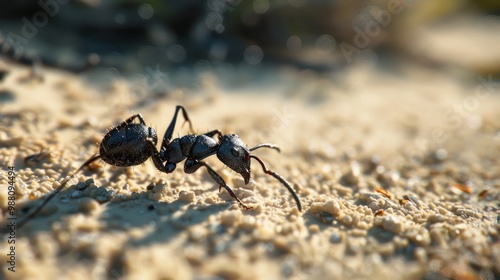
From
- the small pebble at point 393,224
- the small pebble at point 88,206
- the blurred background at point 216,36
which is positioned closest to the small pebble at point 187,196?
the small pebble at point 88,206

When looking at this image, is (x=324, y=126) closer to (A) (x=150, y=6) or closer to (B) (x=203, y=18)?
(B) (x=203, y=18)

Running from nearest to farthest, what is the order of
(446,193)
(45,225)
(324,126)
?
(45,225) → (446,193) → (324,126)

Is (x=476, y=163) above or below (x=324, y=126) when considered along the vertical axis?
below

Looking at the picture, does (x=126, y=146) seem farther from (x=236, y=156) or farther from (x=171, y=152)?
(x=236, y=156)

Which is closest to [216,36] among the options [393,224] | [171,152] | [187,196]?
[171,152]

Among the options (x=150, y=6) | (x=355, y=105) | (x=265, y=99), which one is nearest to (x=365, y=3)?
(x=355, y=105)

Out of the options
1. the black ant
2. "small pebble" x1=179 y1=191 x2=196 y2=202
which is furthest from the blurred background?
"small pebble" x1=179 y1=191 x2=196 y2=202
